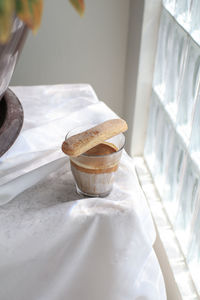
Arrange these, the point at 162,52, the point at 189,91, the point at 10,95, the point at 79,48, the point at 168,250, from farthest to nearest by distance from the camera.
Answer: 1. the point at 79,48
2. the point at 162,52
3. the point at 168,250
4. the point at 189,91
5. the point at 10,95

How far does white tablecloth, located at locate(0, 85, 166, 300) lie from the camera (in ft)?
2.03

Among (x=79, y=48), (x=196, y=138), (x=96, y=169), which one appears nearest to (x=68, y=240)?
(x=96, y=169)

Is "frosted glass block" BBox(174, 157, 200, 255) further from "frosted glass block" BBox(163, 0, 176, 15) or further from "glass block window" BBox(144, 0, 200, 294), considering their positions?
"frosted glass block" BBox(163, 0, 176, 15)

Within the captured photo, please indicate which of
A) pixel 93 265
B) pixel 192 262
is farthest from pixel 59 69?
pixel 93 265

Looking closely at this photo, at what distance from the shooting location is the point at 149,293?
0.66 metres

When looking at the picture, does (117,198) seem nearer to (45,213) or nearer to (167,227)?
(45,213)

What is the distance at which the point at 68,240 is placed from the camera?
0.63 meters

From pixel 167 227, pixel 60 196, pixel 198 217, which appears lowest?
pixel 167 227

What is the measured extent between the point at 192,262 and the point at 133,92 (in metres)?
0.53

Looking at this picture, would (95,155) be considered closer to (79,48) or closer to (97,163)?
(97,163)

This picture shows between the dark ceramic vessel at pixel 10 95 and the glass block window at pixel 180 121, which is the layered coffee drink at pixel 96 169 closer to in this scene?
the dark ceramic vessel at pixel 10 95

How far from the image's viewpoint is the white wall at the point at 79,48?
1256mm

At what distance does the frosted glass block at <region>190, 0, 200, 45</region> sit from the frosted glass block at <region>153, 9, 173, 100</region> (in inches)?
6.0

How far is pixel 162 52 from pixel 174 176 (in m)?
0.33
